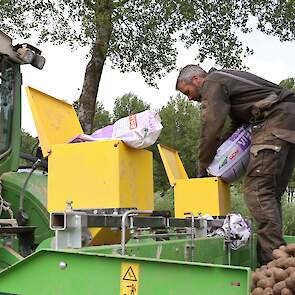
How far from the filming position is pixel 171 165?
17.9 ft

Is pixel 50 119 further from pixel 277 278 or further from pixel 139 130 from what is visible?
pixel 277 278

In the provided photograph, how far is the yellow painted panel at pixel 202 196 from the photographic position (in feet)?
15.3

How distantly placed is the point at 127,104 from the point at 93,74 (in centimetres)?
1570

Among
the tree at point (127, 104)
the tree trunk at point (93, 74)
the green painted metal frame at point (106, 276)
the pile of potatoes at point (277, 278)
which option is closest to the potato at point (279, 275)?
the pile of potatoes at point (277, 278)

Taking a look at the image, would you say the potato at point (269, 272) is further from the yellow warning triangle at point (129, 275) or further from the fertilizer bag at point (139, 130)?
the fertilizer bag at point (139, 130)

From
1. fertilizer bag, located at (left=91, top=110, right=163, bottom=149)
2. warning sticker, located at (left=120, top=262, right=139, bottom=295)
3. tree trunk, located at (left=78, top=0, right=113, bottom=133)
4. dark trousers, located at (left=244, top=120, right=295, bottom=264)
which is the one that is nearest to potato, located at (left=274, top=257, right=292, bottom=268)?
warning sticker, located at (left=120, top=262, right=139, bottom=295)

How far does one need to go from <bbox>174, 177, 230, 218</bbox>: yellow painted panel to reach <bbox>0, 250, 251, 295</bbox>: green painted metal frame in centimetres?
238

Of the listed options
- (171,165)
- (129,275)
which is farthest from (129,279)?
(171,165)

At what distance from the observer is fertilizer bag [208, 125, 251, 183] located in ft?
13.5

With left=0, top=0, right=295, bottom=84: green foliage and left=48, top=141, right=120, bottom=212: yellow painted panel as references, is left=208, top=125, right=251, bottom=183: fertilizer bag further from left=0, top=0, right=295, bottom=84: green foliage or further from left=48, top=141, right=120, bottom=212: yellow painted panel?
left=0, top=0, right=295, bottom=84: green foliage

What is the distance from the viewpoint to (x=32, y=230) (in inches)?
159

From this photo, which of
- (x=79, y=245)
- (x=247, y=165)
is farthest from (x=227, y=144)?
(x=79, y=245)

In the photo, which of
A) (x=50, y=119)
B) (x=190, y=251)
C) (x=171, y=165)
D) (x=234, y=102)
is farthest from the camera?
(x=171, y=165)

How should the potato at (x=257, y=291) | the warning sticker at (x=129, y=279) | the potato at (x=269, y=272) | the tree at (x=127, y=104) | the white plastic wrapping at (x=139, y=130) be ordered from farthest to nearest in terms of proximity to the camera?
the tree at (x=127, y=104) < the white plastic wrapping at (x=139, y=130) < the potato at (x=269, y=272) < the potato at (x=257, y=291) < the warning sticker at (x=129, y=279)
